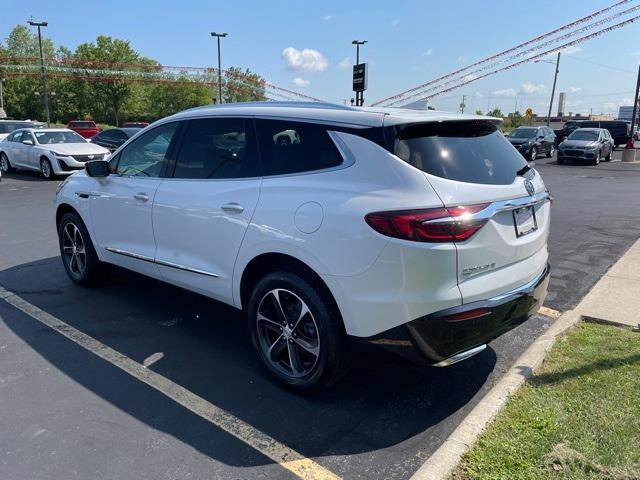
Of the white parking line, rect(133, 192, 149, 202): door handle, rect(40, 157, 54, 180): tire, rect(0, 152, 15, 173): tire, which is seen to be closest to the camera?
the white parking line

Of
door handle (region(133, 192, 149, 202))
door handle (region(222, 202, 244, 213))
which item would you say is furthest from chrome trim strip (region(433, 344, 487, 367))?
door handle (region(133, 192, 149, 202))

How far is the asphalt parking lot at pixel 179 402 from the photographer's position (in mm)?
2777

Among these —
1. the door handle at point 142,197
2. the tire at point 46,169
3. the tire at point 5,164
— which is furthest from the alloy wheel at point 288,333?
the tire at point 5,164

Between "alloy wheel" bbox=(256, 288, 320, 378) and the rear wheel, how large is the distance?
49.4 ft

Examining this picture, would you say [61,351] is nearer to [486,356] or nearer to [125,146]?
[125,146]

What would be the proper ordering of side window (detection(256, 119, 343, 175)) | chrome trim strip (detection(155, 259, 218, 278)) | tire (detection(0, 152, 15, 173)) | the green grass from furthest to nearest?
1. tire (detection(0, 152, 15, 173))
2. chrome trim strip (detection(155, 259, 218, 278))
3. side window (detection(256, 119, 343, 175))
4. the green grass

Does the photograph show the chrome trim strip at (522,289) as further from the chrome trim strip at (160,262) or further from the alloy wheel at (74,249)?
the alloy wheel at (74,249)

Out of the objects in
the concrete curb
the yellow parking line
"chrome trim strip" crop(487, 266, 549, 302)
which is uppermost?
"chrome trim strip" crop(487, 266, 549, 302)

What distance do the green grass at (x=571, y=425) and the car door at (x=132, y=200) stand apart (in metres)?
2.96

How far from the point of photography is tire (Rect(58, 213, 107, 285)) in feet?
17.5

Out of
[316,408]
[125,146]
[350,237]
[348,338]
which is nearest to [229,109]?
[125,146]

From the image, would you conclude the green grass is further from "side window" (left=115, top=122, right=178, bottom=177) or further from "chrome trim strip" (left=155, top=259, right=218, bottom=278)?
"side window" (left=115, top=122, right=178, bottom=177)

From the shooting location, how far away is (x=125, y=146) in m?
4.90

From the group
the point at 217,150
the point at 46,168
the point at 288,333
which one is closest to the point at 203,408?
the point at 288,333
